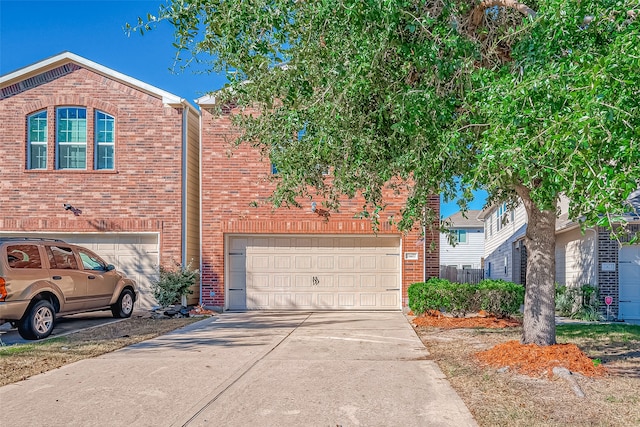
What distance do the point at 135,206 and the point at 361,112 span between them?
9.30 metres

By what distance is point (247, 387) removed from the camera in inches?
256

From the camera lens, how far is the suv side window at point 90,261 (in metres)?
12.3

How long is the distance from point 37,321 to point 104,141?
654 cm

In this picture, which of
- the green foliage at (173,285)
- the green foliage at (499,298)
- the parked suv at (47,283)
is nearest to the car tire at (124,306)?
the parked suv at (47,283)

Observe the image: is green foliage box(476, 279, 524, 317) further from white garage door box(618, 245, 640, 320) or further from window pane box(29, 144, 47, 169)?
window pane box(29, 144, 47, 169)

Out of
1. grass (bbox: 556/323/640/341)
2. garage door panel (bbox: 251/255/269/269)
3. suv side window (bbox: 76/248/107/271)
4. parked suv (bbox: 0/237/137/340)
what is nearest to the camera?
parked suv (bbox: 0/237/137/340)

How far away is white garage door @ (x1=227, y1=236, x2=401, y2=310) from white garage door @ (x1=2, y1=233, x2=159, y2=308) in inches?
84.2

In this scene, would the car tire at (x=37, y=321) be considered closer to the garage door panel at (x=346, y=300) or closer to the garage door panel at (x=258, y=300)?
the garage door panel at (x=258, y=300)

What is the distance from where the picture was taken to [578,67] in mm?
5523

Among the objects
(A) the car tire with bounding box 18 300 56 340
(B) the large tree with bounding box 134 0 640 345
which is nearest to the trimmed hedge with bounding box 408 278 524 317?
(B) the large tree with bounding box 134 0 640 345

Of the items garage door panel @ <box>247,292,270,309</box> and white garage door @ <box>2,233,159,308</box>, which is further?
garage door panel @ <box>247,292,270,309</box>

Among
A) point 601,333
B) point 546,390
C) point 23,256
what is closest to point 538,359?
point 546,390

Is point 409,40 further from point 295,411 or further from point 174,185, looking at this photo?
point 174,185

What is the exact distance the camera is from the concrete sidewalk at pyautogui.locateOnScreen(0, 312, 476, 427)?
17.6 ft
